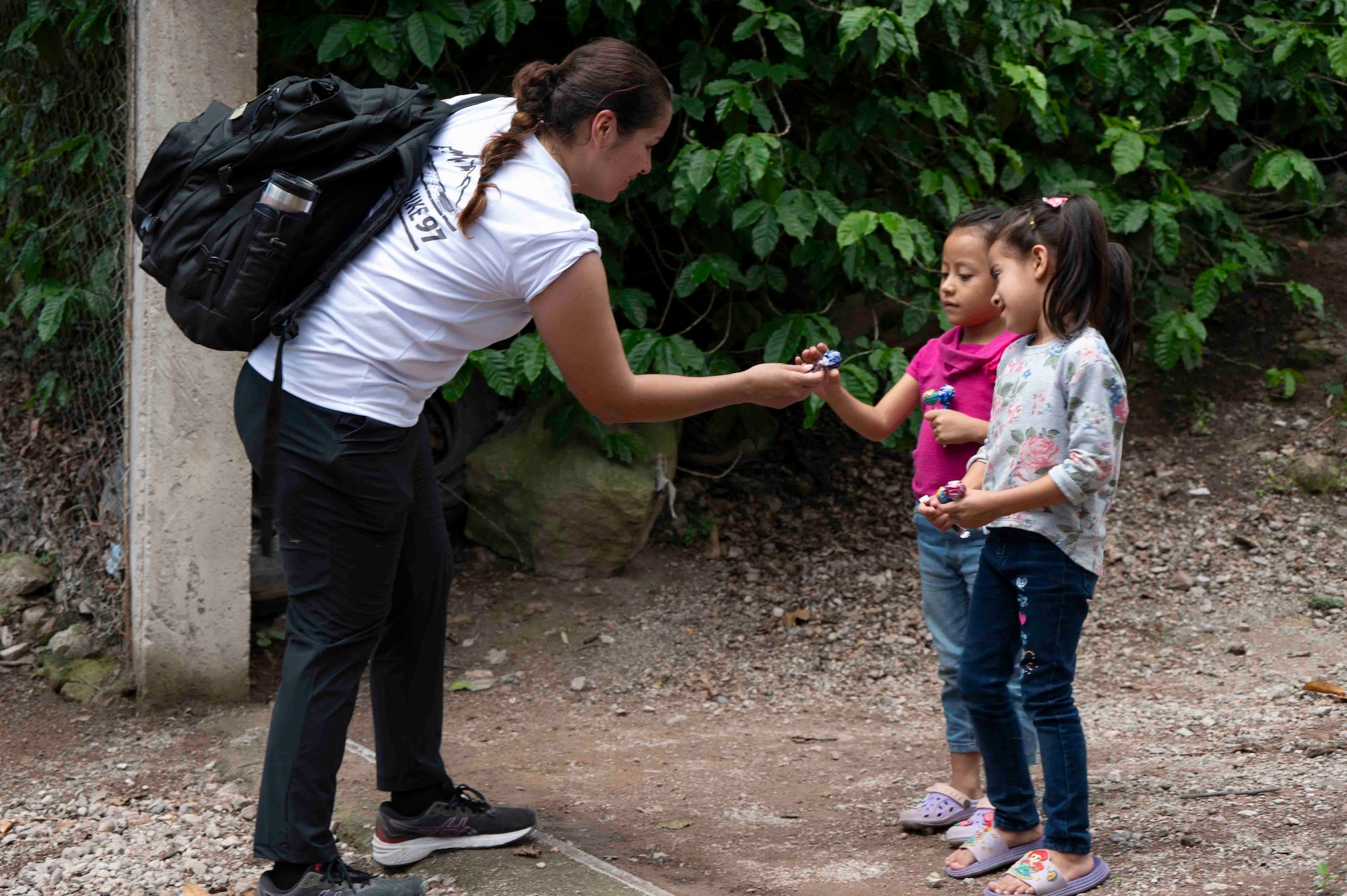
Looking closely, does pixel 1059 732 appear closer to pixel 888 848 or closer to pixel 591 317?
pixel 888 848

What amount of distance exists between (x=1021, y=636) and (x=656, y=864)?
1.02m

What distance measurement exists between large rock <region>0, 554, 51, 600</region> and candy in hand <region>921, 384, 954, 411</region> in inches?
130

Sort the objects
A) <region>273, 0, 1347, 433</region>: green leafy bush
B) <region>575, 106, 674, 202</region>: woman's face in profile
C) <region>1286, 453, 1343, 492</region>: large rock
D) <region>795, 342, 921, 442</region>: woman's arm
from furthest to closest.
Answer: <region>1286, 453, 1343, 492</region>: large rock
<region>273, 0, 1347, 433</region>: green leafy bush
<region>795, 342, 921, 442</region>: woman's arm
<region>575, 106, 674, 202</region>: woman's face in profile

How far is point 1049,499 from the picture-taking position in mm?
2408

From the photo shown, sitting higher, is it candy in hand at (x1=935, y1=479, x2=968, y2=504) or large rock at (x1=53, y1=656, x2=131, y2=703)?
candy in hand at (x1=935, y1=479, x2=968, y2=504)

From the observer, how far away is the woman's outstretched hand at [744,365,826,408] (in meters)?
2.60

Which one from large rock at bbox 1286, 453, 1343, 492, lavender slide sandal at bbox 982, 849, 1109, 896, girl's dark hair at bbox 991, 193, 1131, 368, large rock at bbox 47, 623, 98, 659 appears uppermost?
girl's dark hair at bbox 991, 193, 1131, 368

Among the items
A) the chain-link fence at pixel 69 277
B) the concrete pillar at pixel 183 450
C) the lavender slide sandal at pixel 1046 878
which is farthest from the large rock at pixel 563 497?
the lavender slide sandal at pixel 1046 878

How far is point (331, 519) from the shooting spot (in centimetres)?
240

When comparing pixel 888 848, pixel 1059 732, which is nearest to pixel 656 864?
pixel 888 848

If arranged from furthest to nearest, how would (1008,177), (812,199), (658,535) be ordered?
(658,535)
(1008,177)
(812,199)

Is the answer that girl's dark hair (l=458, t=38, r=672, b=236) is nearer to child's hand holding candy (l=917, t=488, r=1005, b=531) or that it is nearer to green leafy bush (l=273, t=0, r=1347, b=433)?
child's hand holding candy (l=917, t=488, r=1005, b=531)

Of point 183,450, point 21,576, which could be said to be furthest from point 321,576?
point 21,576

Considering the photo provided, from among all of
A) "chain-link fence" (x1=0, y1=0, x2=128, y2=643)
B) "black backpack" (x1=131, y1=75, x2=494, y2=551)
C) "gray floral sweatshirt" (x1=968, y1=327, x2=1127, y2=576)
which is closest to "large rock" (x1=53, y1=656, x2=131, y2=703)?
"chain-link fence" (x1=0, y1=0, x2=128, y2=643)
